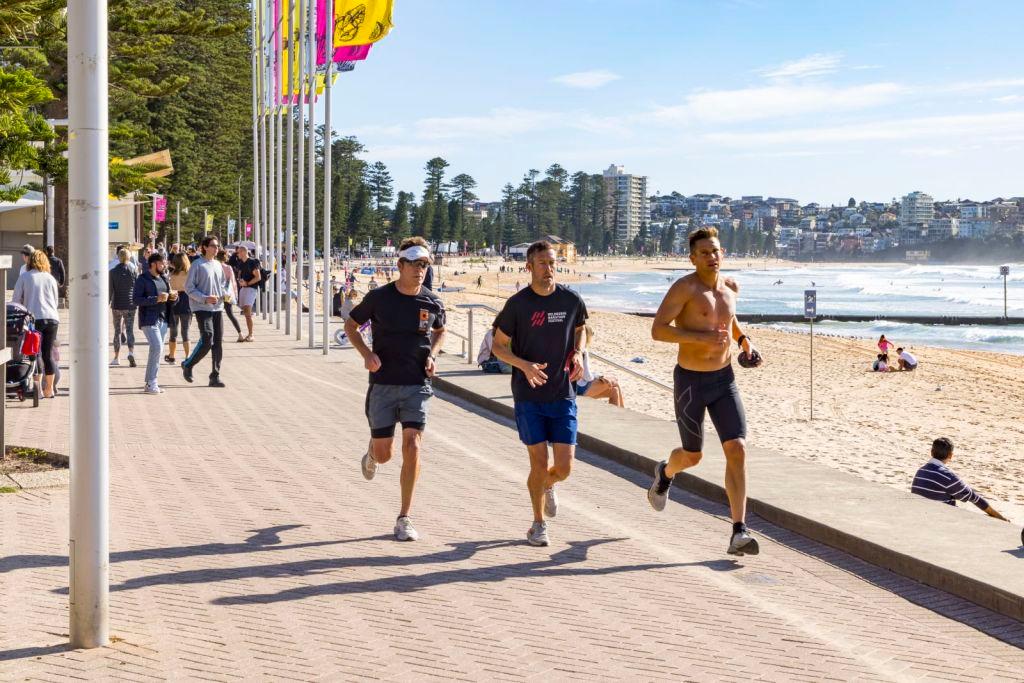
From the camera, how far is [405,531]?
7297mm

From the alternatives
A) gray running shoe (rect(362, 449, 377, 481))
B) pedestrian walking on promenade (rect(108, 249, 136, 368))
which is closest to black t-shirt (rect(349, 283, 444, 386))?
gray running shoe (rect(362, 449, 377, 481))

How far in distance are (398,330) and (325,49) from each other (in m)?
17.5

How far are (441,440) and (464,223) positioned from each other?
172 m

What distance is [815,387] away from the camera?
2777cm

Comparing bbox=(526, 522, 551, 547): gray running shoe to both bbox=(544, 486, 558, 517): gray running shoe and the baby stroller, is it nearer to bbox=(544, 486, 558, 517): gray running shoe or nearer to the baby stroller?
bbox=(544, 486, 558, 517): gray running shoe

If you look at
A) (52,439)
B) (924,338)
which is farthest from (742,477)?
(924,338)

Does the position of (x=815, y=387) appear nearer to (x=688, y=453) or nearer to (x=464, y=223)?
(x=688, y=453)

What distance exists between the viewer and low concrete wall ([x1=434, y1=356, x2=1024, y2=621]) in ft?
21.1

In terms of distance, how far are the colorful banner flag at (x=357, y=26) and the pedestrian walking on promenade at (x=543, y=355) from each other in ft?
57.6

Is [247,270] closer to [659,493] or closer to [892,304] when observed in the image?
[659,493]

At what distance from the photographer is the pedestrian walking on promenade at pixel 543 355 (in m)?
7.17

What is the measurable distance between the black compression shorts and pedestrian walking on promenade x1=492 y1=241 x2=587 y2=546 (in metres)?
0.63

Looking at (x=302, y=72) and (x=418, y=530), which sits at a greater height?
(x=302, y=72)

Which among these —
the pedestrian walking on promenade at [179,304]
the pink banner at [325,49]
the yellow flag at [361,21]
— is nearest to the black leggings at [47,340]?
the pedestrian walking on promenade at [179,304]
